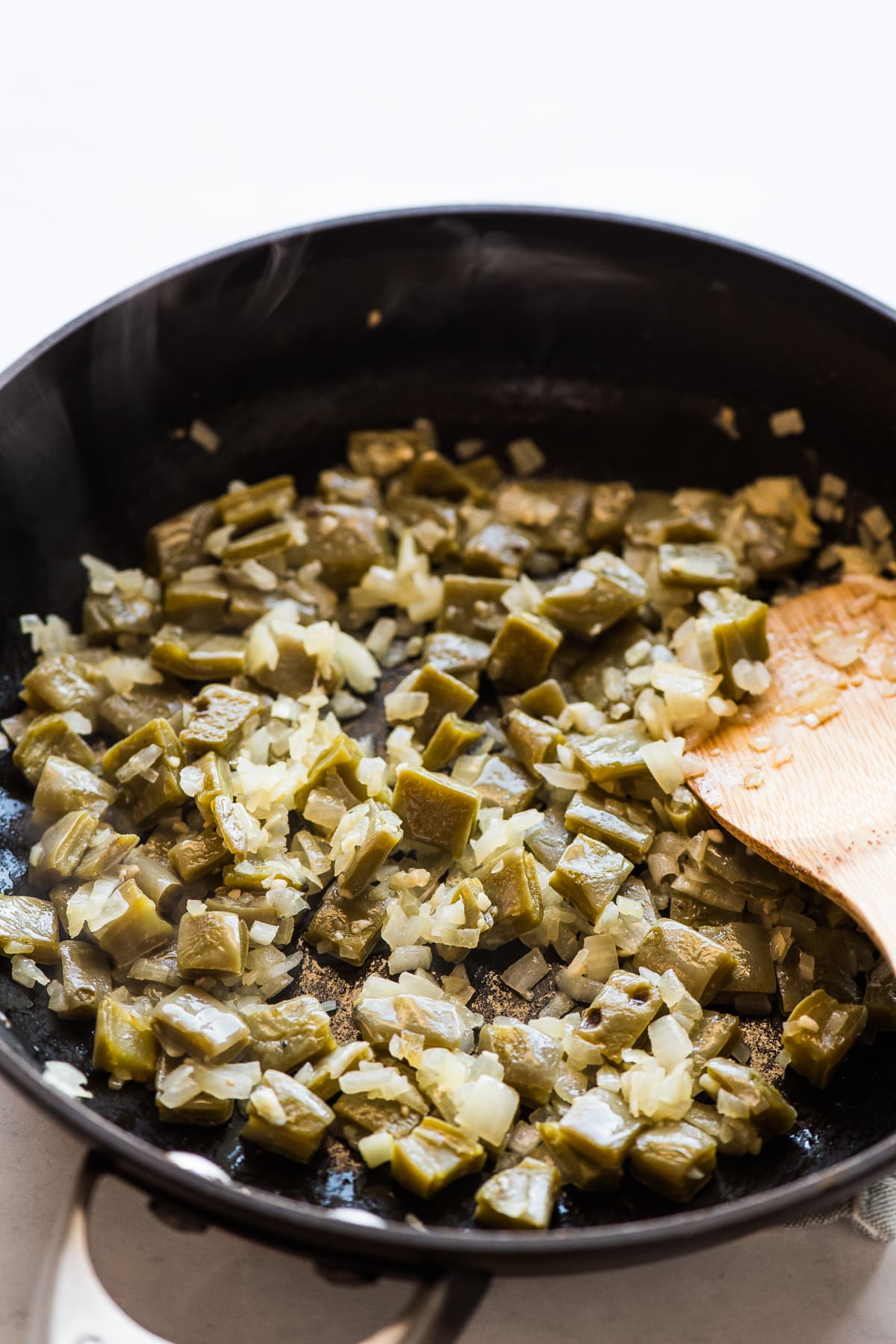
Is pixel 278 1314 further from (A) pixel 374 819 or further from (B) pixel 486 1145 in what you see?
(A) pixel 374 819

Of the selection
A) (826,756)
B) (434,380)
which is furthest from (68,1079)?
(434,380)

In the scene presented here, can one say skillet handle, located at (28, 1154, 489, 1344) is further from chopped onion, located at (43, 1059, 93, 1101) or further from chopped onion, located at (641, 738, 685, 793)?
chopped onion, located at (641, 738, 685, 793)

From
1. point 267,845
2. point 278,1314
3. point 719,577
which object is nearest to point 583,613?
point 719,577

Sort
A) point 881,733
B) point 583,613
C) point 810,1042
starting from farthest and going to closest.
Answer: point 583,613, point 881,733, point 810,1042

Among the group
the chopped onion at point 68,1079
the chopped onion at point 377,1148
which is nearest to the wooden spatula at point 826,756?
the chopped onion at point 377,1148

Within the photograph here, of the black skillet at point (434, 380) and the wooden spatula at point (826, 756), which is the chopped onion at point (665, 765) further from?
the black skillet at point (434, 380)

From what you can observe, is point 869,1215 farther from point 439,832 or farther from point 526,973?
point 439,832
